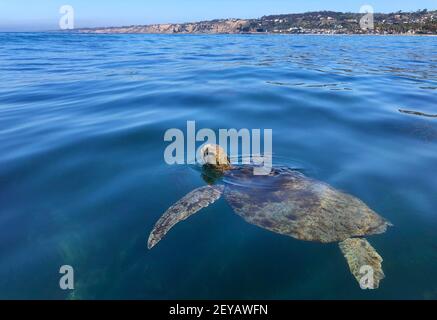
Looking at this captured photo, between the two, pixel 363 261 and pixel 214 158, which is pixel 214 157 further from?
pixel 363 261

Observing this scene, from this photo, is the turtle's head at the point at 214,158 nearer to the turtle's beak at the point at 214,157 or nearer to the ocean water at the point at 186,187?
the turtle's beak at the point at 214,157

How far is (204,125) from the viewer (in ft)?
36.7

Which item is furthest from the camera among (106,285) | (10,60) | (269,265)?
(10,60)

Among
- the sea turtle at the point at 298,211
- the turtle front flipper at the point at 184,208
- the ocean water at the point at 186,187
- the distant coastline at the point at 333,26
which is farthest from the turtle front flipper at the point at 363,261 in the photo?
the distant coastline at the point at 333,26

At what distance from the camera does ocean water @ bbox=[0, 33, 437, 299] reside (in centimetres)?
488

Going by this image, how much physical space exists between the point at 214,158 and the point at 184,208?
183cm

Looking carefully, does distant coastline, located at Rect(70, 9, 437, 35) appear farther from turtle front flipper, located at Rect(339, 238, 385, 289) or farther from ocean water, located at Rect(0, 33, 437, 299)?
turtle front flipper, located at Rect(339, 238, 385, 289)

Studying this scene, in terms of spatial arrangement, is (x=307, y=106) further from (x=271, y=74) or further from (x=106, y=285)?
(x=106, y=285)

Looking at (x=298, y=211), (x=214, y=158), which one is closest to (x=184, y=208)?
(x=214, y=158)

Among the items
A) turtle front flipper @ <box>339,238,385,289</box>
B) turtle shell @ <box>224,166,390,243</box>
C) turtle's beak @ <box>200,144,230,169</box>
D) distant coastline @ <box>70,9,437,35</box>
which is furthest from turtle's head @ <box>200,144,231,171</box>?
distant coastline @ <box>70,9,437,35</box>

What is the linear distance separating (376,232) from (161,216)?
3.58m

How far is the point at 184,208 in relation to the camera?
6398 millimetres
